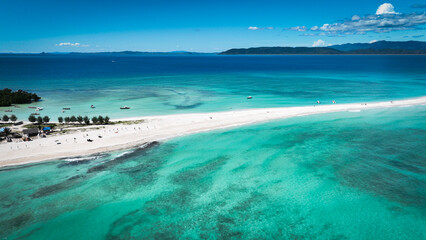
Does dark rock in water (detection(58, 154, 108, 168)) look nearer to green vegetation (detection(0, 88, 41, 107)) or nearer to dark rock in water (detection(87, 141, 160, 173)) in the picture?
dark rock in water (detection(87, 141, 160, 173))

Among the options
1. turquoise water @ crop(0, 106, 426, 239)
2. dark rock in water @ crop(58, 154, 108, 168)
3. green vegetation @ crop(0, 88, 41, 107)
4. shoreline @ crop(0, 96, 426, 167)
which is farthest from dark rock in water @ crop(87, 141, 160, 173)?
green vegetation @ crop(0, 88, 41, 107)

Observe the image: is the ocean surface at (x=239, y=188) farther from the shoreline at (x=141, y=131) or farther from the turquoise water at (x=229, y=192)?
the shoreline at (x=141, y=131)

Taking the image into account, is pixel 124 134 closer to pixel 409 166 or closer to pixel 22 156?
pixel 22 156

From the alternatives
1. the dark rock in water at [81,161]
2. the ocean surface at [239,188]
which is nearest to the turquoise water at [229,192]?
the ocean surface at [239,188]

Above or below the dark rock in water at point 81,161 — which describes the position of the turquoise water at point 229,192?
below

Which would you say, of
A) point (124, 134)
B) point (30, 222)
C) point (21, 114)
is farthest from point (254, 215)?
point (21, 114)

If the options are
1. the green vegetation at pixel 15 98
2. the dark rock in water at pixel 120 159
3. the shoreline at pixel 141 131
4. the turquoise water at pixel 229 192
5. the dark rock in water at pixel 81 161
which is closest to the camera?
the turquoise water at pixel 229 192
